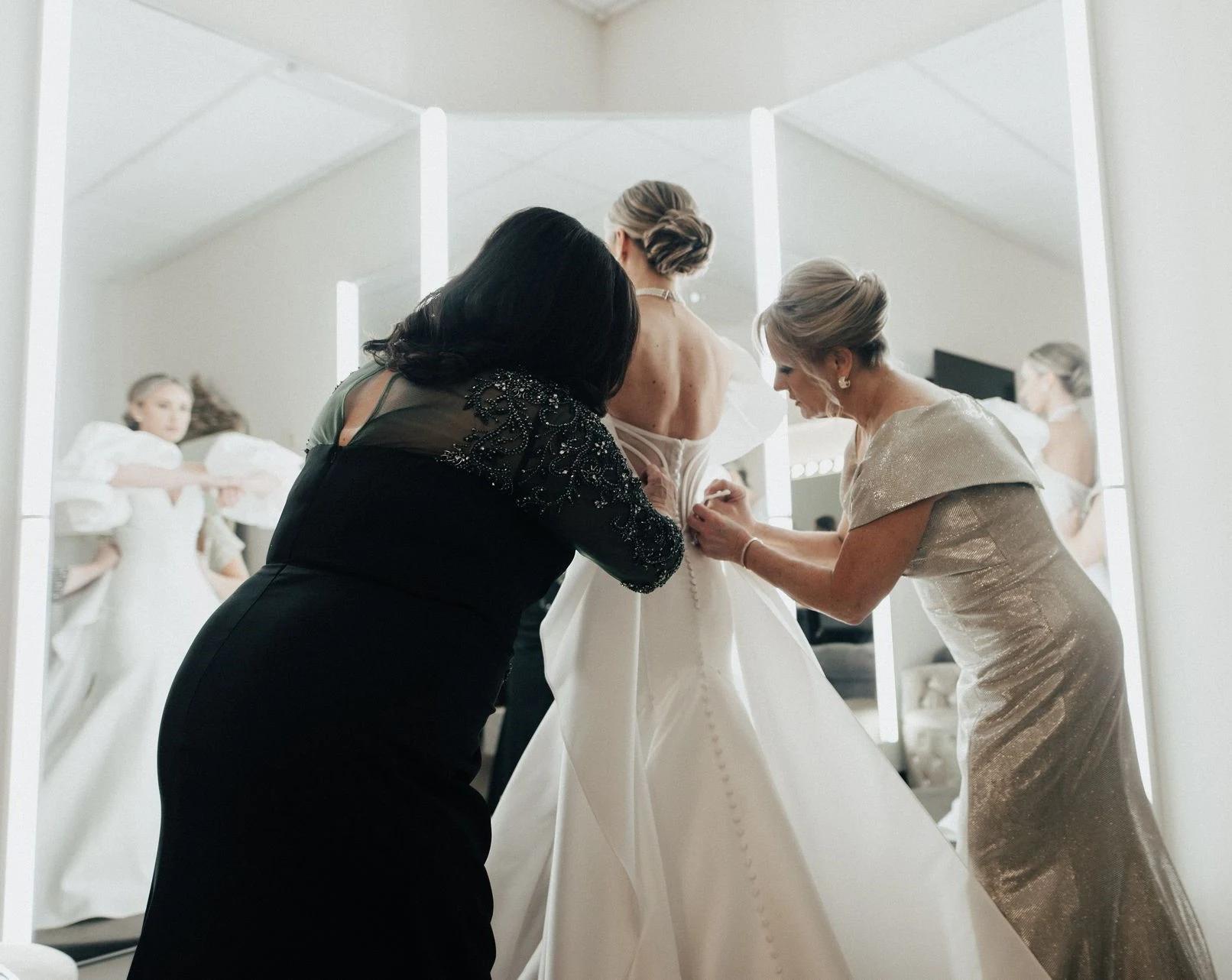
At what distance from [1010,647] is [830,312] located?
0.63 m

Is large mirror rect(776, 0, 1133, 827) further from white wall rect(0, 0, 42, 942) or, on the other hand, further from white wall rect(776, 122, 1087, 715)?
white wall rect(0, 0, 42, 942)

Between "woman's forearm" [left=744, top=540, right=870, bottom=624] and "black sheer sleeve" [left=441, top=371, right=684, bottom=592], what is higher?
"black sheer sleeve" [left=441, top=371, right=684, bottom=592]

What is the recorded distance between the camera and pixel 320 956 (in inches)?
46.1

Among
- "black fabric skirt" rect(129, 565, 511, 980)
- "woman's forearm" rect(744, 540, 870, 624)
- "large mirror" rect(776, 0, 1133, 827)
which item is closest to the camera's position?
"black fabric skirt" rect(129, 565, 511, 980)

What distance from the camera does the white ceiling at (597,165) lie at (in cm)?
300

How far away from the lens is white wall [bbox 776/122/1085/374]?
2508 millimetres

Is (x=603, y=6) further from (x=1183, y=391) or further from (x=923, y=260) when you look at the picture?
(x=1183, y=391)

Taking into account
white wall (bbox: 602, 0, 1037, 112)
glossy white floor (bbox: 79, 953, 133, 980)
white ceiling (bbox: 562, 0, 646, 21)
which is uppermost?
white ceiling (bbox: 562, 0, 646, 21)

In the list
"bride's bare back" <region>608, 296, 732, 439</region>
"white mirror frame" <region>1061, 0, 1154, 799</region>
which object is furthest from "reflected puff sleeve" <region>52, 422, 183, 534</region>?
"white mirror frame" <region>1061, 0, 1154, 799</region>

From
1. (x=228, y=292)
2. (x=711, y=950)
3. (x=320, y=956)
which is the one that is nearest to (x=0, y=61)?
(x=228, y=292)

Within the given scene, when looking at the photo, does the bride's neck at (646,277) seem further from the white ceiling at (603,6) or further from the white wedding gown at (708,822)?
the white ceiling at (603,6)

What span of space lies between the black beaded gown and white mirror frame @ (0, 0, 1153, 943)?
1.21 metres

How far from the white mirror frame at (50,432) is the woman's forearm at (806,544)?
678mm

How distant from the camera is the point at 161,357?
96.6 inches
